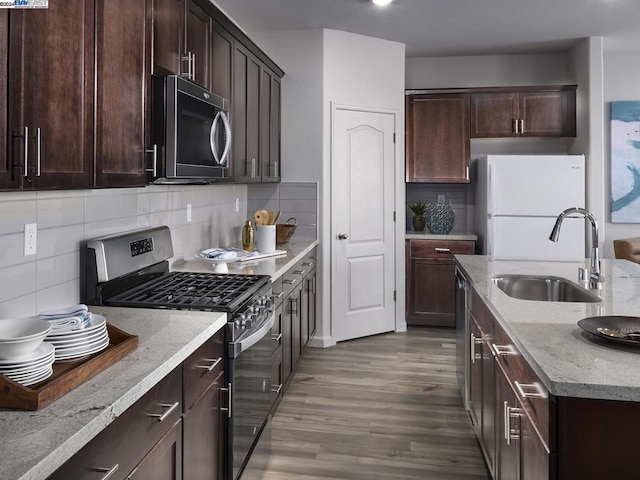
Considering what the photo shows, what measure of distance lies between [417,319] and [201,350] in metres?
3.70

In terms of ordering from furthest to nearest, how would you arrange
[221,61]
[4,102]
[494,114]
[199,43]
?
[494,114] → [221,61] → [199,43] → [4,102]

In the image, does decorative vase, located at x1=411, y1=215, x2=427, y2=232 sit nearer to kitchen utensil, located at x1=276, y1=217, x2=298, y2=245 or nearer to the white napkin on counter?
kitchen utensil, located at x1=276, y1=217, x2=298, y2=245

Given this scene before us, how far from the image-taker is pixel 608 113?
542 cm

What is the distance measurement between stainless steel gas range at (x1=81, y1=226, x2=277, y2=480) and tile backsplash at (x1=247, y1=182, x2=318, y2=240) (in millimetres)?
1937

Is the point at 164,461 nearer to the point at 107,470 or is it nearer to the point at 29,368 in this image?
the point at 107,470

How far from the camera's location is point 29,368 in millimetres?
1218

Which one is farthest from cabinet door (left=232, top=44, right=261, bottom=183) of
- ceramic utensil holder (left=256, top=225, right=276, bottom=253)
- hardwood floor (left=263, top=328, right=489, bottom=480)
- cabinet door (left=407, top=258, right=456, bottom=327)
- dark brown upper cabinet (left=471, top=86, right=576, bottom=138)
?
dark brown upper cabinet (left=471, top=86, right=576, bottom=138)

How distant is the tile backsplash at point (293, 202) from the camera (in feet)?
15.1

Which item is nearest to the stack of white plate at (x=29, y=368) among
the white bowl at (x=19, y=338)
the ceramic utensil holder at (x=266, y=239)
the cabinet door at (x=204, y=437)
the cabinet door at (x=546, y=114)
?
the white bowl at (x=19, y=338)

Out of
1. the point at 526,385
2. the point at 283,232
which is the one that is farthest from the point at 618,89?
the point at 526,385

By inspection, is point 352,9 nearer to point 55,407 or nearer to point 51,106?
point 51,106

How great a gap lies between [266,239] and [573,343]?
237 cm

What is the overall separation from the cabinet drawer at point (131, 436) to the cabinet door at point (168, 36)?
51.6 inches

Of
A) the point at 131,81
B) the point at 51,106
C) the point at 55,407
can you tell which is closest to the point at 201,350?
the point at 55,407
